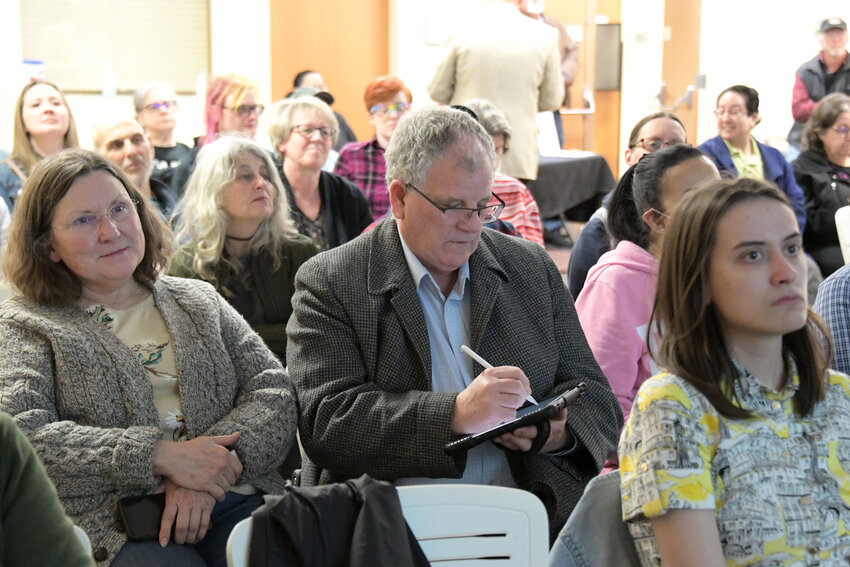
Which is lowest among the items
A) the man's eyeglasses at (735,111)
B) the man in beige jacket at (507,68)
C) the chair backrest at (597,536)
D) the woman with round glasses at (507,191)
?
the chair backrest at (597,536)

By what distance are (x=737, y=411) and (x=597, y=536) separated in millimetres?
319

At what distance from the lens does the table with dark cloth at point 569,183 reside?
653cm

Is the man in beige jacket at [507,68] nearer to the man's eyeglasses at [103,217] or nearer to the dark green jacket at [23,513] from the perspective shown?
the man's eyeglasses at [103,217]

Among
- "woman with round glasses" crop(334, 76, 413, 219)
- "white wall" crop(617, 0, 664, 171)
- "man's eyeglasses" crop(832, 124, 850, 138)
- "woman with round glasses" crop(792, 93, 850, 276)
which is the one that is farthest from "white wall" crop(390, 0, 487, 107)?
"man's eyeglasses" crop(832, 124, 850, 138)

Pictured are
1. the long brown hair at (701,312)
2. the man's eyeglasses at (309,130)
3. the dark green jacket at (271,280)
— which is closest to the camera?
the long brown hair at (701,312)

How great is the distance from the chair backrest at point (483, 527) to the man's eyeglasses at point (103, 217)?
3.50 ft

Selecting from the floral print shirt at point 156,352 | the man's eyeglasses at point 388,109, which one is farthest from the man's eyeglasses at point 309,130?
the floral print shirt at point 156,352

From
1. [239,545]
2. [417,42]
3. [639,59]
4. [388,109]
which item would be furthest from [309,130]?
[639,59]

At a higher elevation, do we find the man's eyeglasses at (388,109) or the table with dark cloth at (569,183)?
the man's eyeglasses at (388,109)

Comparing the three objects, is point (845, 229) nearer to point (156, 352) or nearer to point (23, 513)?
point (156, 352)

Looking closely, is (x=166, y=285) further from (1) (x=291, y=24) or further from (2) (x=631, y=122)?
(2) (x=631, y=122)

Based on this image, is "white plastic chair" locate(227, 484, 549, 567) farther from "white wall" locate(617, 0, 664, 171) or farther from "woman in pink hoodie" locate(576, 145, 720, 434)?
"white wall" locate(617, 0, 664, 171)

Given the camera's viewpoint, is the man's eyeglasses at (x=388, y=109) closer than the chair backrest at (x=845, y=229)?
No

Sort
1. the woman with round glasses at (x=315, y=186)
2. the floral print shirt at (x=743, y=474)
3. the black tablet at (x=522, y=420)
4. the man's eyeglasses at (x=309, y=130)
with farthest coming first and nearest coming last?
the man's eyeglasses at (x=309, y=130), the woman with round glasses at (x=315, y=186), the black tablet at (x=522, y=420), the floral print shirt at (x=743, y=474)
